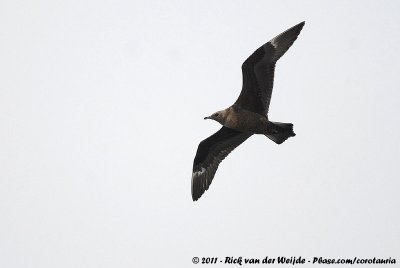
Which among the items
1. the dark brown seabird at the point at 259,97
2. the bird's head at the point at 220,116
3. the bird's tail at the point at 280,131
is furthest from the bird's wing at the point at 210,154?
the bird's tail at the point at 280,131

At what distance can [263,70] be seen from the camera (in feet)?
45.8

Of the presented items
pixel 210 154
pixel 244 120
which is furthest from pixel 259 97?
pixel 210 154

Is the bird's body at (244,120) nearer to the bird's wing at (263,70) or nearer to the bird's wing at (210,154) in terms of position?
the bird's wing at (263,70)

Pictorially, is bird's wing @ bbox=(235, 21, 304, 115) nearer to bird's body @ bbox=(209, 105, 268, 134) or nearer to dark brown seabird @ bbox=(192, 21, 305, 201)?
dark brown seabird @ bbox=(192, 21, 305, 201)

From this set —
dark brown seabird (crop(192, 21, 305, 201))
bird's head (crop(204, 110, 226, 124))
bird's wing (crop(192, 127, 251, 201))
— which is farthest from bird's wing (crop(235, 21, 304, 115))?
bird's wing (crop(192, 127, 251, 201))

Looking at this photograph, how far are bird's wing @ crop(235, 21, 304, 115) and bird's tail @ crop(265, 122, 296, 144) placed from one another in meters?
0.41

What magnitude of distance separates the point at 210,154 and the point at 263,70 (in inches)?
90.1

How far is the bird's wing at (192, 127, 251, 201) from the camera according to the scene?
14961mm

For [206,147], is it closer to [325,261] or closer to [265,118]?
[265,118]

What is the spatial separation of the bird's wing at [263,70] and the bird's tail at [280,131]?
0.41 m

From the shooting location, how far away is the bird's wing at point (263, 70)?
1389 cm

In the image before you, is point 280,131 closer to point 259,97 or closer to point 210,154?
point 259,97

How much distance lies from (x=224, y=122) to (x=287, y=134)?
1236 millimetres

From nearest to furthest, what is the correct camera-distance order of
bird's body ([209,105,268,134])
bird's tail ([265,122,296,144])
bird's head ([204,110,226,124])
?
1. bird's tail ([265,122,296,144])
2. bird's body ([209,105,268,134])
3. bird's head ([204,110,226,124])
